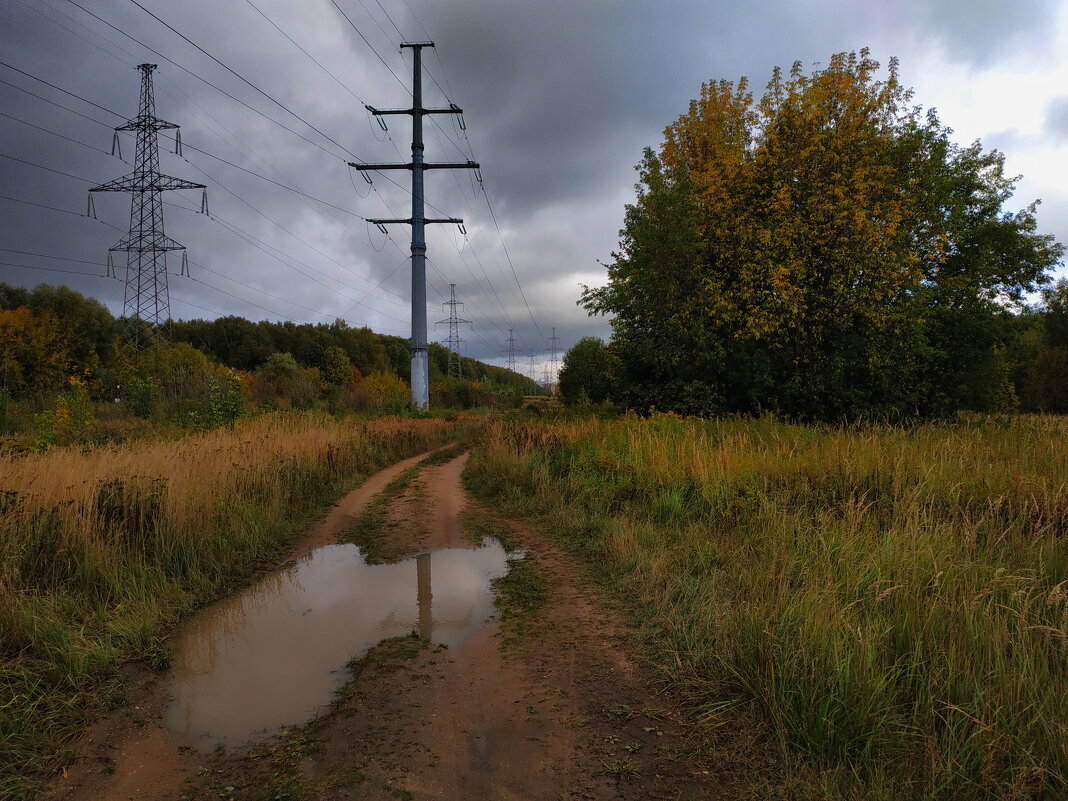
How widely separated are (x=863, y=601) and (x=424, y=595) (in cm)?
385

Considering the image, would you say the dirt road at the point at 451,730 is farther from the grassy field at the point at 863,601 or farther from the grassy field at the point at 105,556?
the grassy field at the point at 863,601

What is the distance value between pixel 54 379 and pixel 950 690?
5628 centimetres

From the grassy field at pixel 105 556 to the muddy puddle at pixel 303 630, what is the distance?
378 millimetres

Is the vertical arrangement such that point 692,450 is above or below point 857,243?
below

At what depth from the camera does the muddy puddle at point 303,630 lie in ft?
11.2

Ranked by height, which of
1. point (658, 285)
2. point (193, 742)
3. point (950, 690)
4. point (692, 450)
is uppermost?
point (658, 285)

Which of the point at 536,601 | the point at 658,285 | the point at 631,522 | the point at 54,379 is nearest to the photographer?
the point at 536,601

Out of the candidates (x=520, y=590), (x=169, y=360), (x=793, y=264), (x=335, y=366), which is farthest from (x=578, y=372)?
(x=335, y=366)

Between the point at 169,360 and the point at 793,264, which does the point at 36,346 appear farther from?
the point at 793,264

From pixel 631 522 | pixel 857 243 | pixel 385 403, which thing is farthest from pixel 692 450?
pixel 385 403

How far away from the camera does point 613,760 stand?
2838 mm

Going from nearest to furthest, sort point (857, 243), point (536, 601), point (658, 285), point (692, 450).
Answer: point (536, 601) → point (692, 450) → point (857, 243) → point (658, 285)

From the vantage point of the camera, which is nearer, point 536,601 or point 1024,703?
point 1024,703

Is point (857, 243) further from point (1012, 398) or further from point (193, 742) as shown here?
point (1012, 398)
